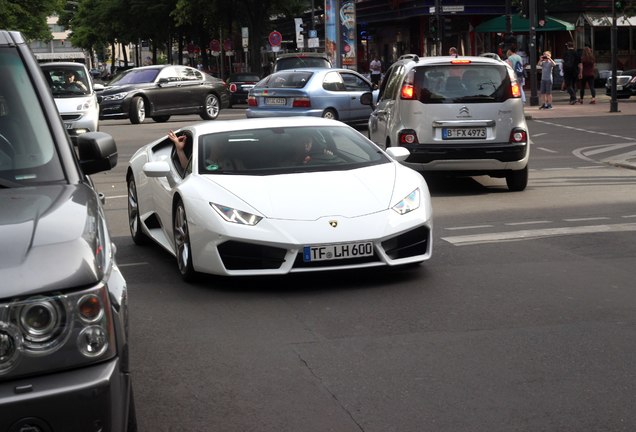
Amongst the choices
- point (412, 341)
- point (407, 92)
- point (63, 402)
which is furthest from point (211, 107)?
point (63, 402)

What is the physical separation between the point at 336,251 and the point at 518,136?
285 inches

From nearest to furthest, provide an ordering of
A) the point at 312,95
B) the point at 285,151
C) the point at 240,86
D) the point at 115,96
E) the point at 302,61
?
the point at 285,151
the point at 312,95
the point at 115,96
the point at 302,61
the point at 240,86

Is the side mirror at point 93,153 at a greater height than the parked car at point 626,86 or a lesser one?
greater

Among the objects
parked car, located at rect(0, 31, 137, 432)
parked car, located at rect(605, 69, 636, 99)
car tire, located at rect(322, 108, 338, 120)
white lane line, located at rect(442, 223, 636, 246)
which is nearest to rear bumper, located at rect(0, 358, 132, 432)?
parked car, located at rect(0, 31, 137, 432)

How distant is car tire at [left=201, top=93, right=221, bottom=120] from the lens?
37.8 meters

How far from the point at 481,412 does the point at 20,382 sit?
2.44 meters

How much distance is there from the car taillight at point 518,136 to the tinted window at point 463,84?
0.43 meters

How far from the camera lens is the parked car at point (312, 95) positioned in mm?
27062

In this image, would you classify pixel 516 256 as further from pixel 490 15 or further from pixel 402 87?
pixel 490 15

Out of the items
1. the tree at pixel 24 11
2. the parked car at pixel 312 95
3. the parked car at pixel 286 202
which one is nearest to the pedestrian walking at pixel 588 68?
the parked car at pixel 312 95

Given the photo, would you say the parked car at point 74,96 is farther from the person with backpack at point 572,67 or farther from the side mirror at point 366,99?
the person with backpack at point 572,67

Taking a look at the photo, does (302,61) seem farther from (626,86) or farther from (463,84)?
(463,84)

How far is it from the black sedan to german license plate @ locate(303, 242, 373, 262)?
27.4m

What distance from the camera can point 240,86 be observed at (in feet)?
164
